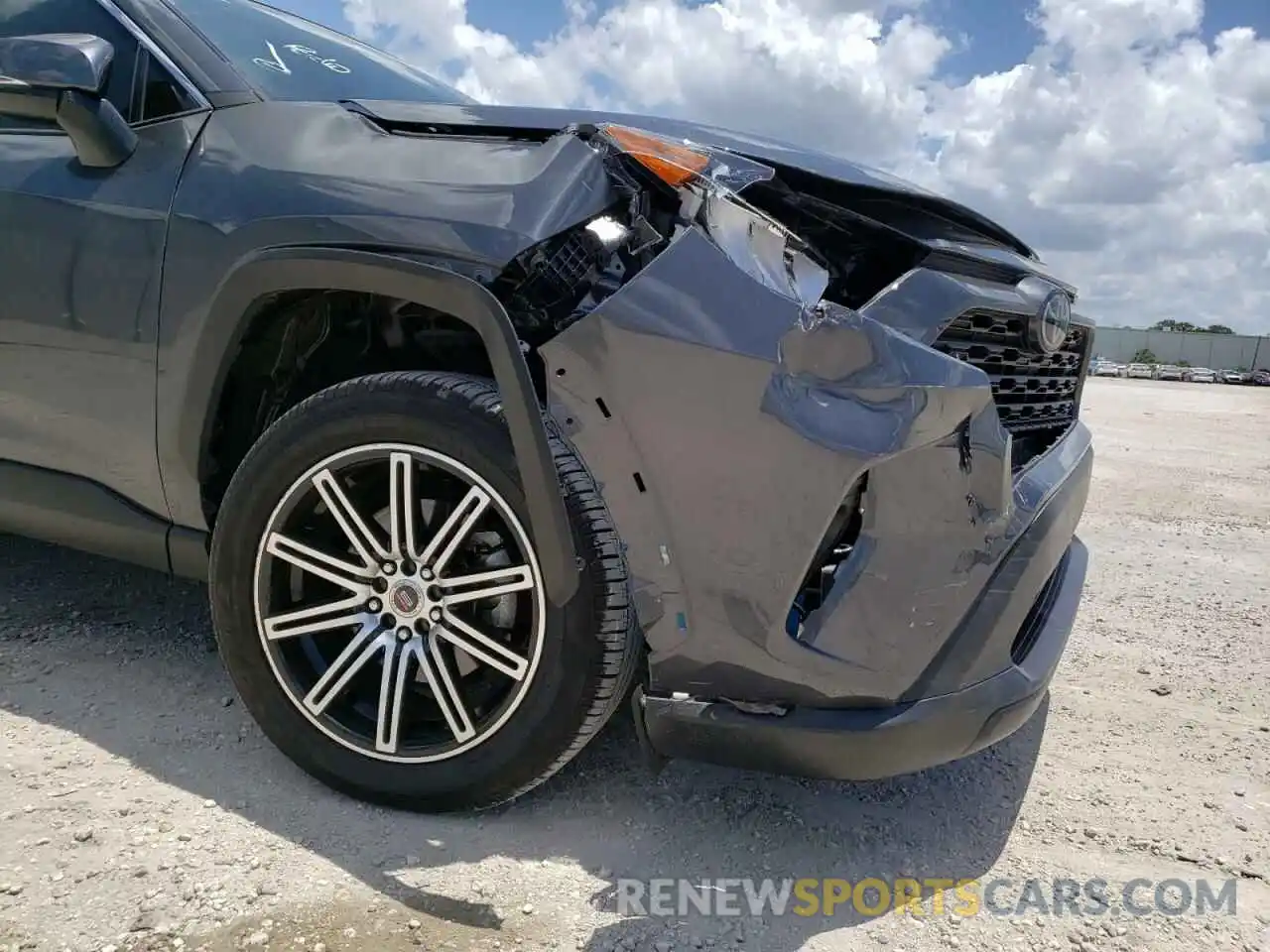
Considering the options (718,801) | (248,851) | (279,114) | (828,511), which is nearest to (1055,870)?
(718,801)

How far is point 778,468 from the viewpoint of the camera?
1771 millimetres

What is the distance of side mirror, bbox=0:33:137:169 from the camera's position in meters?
2.33

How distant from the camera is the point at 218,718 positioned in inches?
102

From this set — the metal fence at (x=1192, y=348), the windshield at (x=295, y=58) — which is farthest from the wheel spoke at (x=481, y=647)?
the metal fence at (x=1192, y=348)

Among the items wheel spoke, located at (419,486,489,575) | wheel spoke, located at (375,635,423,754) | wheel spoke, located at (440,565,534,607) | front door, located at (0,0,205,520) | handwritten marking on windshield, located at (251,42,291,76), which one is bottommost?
wheel spoke, located at (375,635,423,754)

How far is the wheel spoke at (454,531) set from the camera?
2029 mm

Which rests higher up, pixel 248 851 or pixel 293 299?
pixel 293 299

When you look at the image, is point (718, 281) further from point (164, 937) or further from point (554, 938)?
point (164, 937)

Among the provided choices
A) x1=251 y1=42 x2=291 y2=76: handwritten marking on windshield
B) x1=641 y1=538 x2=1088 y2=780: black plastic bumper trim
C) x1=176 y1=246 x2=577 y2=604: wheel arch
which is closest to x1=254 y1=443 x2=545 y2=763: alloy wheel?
x1=176 y1=246 x2=577 y2=604: wheel arch

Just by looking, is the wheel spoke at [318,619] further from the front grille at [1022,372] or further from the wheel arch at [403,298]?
the front grille at [1022,372]

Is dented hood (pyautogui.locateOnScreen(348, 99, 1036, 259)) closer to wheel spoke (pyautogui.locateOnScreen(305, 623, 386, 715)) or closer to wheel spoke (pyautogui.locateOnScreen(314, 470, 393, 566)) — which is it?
wheel spoke (pyautogui.locateOnScreen(314, 470, 393, 566))

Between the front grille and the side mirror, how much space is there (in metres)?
2.07

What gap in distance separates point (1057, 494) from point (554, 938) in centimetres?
149

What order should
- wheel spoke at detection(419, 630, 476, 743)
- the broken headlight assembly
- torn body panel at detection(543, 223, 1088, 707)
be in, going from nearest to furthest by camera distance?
torn body panel at detection(543, 223, 1088, 707) → the broken headlight assembly → wheel spoke at detection(419, 630, 476, 743)
